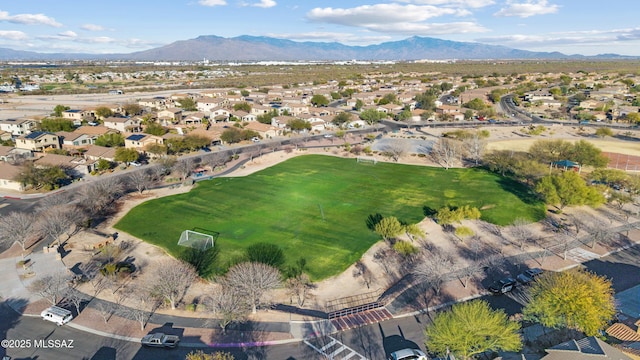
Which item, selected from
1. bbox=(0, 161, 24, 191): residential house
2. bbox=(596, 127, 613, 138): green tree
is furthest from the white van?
bbox=(596, 127, 613, 138): green tree

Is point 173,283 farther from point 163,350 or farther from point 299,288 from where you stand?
point 299,288

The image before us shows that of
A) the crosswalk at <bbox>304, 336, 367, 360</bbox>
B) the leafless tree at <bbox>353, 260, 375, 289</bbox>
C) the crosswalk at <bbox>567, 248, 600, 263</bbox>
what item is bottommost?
the leafless tree at <bbox>353, 260, 375, 289</bbox>

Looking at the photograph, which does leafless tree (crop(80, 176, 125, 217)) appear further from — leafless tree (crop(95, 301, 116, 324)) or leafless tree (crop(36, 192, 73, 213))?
leafless tree (crop(95, 301, 116, 324))

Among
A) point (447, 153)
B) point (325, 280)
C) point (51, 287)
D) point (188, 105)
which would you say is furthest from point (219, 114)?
point (325, 280)

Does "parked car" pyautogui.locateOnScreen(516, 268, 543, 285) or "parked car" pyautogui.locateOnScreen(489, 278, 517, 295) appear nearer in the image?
"parked car" pyautogui.locateOnScreen(489, 278, 517, 295)

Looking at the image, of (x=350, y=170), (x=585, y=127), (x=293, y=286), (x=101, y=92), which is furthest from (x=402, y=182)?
(x=101, y=92)

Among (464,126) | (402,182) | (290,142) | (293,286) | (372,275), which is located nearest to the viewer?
(293,286)

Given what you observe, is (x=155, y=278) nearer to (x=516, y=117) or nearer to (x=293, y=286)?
(x=293, y=286)
